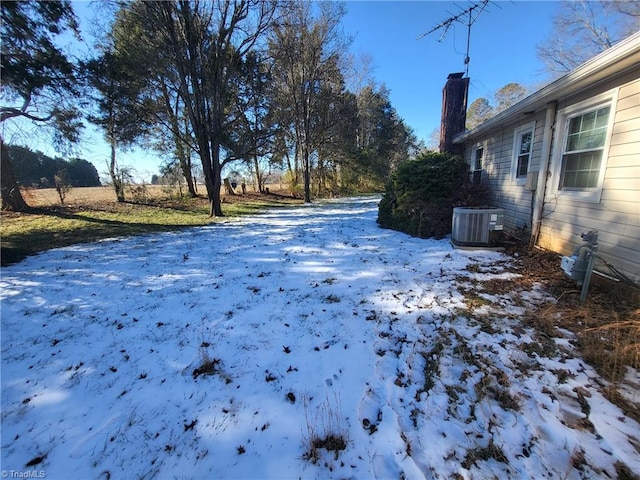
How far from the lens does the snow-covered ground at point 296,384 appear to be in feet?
5.41

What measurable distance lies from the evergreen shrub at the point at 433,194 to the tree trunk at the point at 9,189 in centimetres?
1223

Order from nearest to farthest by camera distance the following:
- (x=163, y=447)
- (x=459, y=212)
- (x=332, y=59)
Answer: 1. (x=163, y=447)
2. (x=459, y=212)
3. (x=332, y=59)

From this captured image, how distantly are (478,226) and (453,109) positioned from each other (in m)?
5.06

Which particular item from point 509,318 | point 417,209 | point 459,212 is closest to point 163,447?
point 509,318

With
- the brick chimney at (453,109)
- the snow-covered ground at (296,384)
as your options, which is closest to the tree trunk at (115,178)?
the snow-covered ground at (296,384)

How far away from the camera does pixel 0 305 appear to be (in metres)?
3.57

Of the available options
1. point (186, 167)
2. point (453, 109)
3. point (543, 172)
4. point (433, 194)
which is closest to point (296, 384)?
point (543, 172)

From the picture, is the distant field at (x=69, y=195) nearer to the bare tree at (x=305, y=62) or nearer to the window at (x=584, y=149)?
the bare tree at (x=305, y=62)

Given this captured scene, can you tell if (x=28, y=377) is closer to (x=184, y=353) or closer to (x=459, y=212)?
(x=184, y=353)

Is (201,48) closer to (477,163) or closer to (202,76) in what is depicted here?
(202,76)

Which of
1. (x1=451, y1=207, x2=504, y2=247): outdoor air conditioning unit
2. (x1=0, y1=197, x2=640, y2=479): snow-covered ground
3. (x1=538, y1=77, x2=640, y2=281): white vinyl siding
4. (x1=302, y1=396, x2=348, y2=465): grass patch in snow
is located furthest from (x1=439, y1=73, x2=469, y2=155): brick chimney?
A: (x1=302, y1=396, x2=348, y2=465): grass patch in snow

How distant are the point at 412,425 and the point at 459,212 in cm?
495

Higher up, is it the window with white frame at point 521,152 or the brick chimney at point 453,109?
the brick chimney at point 453,109

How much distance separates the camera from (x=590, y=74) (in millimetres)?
3500
